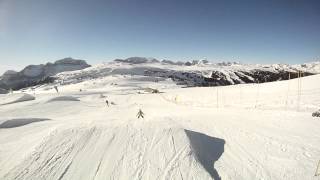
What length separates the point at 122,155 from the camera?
9469 mm

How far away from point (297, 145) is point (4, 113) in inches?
786

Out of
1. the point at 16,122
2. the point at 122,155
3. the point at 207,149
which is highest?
the point at 16,122

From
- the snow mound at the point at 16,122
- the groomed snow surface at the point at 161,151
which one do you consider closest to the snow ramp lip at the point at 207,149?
the groomed snow surface at the point at 161,151

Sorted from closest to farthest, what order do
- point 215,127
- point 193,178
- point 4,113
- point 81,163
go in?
point 193,178 → point 81,163 → point 215,127 → point 4,113

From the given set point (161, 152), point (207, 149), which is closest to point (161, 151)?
point (161, 152)

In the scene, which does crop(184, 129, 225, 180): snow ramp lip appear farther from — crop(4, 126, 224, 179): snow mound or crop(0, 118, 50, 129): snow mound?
crop(0, 118, 50, 129): snow mound

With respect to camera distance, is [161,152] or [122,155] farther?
[161,152]

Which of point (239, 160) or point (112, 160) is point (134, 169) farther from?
point (239, 160)

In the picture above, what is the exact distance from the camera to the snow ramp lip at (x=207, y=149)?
915 centimetres

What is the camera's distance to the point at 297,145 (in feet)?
36.6

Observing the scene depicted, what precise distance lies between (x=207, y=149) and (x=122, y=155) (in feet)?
11.4

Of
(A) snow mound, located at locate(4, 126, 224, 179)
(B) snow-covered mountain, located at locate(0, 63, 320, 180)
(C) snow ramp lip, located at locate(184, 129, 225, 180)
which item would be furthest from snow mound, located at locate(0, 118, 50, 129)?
(C) snow ramp lip, located at locate(184, 129, 225, 180)

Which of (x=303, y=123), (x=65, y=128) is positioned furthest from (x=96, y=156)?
(x=303, y=123)

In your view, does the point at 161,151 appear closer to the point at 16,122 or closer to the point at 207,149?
the point at 207,149
